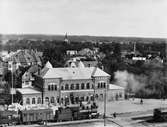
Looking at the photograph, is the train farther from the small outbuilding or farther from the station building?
the small outbuilding

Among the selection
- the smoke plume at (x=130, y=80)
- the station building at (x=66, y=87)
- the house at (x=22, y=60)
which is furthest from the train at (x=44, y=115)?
the house at (x=22, y=60)

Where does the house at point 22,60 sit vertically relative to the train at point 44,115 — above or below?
above

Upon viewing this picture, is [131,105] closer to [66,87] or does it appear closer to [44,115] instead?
[66,87]

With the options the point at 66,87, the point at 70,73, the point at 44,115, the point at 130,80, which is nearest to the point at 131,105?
the point at 66,87

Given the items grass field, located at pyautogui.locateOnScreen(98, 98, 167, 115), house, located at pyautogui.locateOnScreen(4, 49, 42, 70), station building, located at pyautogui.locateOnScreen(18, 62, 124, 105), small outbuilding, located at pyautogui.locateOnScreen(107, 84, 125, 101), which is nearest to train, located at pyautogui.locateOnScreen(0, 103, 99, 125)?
grass field, located at pyautogui.locateOnScreen(98, 98, 167, 115)

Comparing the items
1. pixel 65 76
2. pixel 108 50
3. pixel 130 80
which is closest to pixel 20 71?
pixel 65 76

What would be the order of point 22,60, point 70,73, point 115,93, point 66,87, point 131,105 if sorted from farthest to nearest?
1. point 22,60
2. point 115,93
3. point 70,73
4. point 66,87
5. point 131,105

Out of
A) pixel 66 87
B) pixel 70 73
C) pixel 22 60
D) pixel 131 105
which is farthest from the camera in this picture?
pixel 22 60

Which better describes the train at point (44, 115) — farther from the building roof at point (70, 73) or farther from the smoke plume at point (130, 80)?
the smoke plume at point (130, 80)
